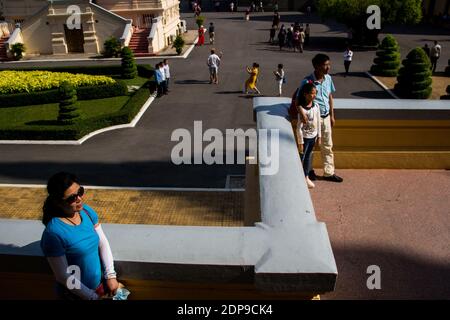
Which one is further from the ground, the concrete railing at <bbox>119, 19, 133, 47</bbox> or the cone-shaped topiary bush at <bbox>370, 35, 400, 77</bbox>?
the concrete railing at <bbox>119, 19, 133, 47</bbox>

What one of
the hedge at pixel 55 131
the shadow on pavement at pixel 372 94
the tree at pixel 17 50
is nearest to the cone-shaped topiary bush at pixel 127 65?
the hedge at pixel 55 131

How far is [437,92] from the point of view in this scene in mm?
20625

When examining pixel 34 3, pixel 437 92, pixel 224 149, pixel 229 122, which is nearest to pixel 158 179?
pixel 224 149

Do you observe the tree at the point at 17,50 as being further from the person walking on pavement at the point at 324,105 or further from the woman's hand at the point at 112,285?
the woman's hand at the point at 112,285

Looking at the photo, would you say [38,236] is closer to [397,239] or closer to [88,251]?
[88,251]

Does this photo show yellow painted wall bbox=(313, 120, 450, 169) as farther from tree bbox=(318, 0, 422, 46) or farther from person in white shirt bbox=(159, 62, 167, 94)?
tree bbox=(318, 0, 422, 46)

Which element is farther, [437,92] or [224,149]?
[437,92]

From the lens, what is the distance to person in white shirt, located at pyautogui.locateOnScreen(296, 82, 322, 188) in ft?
16.8

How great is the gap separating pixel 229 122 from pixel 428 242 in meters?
12.5

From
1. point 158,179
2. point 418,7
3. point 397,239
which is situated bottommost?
point 158,179

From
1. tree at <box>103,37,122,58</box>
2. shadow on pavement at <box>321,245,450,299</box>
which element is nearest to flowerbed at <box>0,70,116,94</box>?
tree at <box>103,37,122,58</box>

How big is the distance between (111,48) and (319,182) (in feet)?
91.0

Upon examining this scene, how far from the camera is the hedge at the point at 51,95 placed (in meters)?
19.3

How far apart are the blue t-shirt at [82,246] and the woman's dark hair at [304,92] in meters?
3.20
